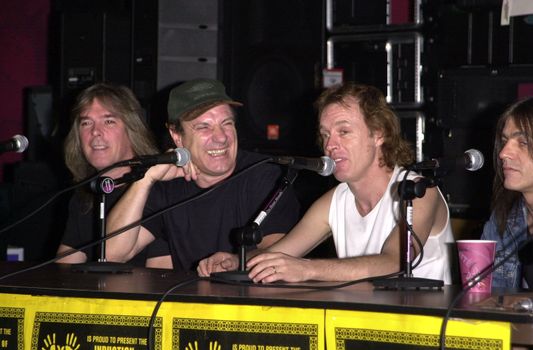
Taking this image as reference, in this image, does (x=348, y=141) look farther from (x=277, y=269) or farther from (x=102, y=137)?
(x=102, y=137)

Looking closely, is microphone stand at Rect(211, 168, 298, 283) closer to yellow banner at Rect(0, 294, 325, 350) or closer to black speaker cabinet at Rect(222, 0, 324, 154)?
yellow banner at Rect(0, 294, 325, 350)

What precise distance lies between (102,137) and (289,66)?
147cm

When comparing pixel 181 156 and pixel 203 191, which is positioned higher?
pixel 181 156

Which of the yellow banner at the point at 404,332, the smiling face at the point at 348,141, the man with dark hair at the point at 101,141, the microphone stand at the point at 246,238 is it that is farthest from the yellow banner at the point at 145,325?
the man with dark hair at the point at 101,141

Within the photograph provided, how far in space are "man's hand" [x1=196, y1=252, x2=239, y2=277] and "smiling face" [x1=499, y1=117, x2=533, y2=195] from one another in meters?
Result: 0.93

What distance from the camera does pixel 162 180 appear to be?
3.54 meters

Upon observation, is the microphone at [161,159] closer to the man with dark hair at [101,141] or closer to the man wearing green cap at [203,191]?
the man wearing green cap at [203,191]

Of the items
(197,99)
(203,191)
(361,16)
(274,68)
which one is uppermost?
(361,16)

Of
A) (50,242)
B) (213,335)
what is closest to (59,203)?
(50,242)

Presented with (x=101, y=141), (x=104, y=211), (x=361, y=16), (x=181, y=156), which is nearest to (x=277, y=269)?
(x=181, y=156)

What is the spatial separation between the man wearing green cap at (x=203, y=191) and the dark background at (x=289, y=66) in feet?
4.23

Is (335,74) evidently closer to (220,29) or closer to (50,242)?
(220,29)

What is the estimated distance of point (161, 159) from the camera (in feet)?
9.47

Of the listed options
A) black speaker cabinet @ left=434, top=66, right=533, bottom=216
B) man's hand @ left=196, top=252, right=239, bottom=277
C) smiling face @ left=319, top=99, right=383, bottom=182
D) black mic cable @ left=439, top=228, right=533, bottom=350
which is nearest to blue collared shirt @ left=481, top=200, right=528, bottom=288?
smiling face @ left=319, top=99, right=383, bottom=182
